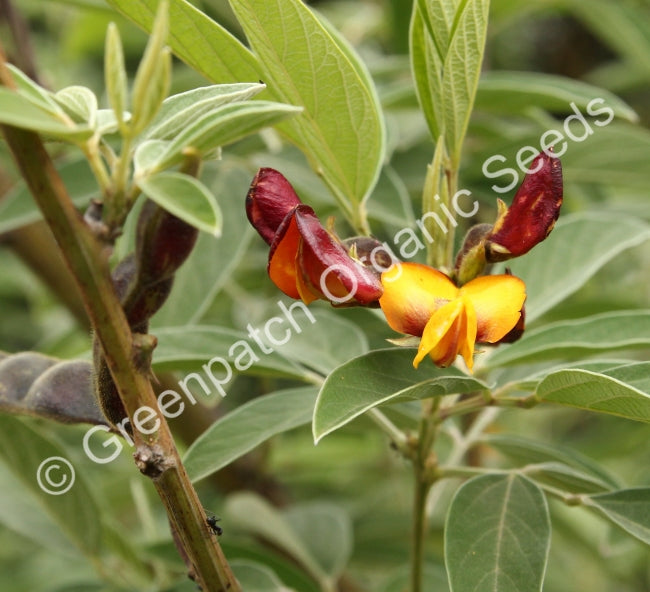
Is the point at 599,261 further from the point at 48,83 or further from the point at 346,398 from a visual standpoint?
the point at 48,83

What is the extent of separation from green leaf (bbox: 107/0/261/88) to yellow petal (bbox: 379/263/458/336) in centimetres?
22

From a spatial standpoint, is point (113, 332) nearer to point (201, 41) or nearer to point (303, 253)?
point (303, 253)

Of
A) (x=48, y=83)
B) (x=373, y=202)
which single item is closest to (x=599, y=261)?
(x=373, y=202)

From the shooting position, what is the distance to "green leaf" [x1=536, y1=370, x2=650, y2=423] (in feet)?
1.96

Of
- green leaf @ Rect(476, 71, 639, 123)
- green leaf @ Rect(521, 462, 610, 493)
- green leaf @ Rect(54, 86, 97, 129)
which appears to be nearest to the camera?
green leaf @ Rect(54, 86, 97, 129)

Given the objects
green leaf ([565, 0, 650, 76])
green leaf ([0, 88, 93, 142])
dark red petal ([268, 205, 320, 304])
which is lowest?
green leaf ([0, 88, 93, 142])

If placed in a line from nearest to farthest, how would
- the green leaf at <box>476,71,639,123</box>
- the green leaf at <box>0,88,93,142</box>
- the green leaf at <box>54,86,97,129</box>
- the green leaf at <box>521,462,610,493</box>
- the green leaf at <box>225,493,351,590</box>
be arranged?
the green leaf at <box>0,88,93,142</box>
the green leaf at <box>54,86,97,129</box>
the green leaf at <box>521,462,610,493</box>
the green leaf at <box>476,71,639,123</box>
the green leaf at <box>225,493,351,590</box>

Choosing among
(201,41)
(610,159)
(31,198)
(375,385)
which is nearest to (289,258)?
(375,385)

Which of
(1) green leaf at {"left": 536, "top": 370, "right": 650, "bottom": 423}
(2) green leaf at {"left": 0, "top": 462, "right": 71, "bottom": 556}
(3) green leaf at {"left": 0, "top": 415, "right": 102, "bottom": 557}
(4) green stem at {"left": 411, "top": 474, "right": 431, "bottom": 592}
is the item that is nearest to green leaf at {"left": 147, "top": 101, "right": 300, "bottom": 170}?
(1) green leaf at {"left": 536, "top": 370, "right": 650, "bottom": 423}

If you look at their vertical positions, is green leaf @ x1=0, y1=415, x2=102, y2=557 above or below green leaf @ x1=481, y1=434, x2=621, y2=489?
above

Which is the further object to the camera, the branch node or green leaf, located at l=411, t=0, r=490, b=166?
green leaf, located at l=411, t=0, r=490, b=166

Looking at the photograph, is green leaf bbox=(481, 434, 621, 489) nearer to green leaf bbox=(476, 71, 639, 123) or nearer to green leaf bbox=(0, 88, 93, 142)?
green leaf bbox=(476, 71, 639, 123)

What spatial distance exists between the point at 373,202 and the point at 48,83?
68 cm

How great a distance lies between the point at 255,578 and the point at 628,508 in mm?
378
